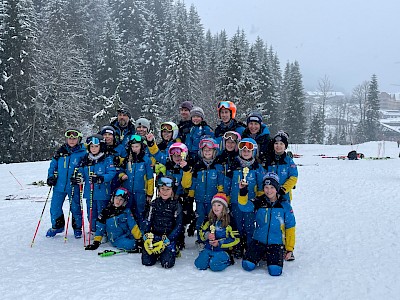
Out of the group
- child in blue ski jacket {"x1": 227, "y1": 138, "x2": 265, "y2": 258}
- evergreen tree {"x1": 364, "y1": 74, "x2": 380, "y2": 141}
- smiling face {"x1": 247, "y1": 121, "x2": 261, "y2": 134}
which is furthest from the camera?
evergreen tree {"x1": 364, "y1": 74, "x2": 380, "y2": 141}

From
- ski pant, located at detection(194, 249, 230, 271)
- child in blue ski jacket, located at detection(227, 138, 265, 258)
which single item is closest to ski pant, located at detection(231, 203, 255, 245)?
child in blue ski jacket, located at detection(227, 138, 265, 258)

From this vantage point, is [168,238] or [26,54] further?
[26,54]

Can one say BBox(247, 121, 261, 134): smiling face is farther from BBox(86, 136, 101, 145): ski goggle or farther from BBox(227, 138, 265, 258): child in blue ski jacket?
BBox(86, 136, 101, 145): ski goggle

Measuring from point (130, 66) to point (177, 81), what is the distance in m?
5.90

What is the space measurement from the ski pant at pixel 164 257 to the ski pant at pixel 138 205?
117cm

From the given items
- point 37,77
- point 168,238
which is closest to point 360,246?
point 168,238

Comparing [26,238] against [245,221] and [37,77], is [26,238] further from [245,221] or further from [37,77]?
[37,77]

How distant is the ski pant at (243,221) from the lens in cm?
597

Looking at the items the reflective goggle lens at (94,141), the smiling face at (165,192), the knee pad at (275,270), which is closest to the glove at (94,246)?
the smiling face at (165,192)

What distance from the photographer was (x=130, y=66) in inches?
1590

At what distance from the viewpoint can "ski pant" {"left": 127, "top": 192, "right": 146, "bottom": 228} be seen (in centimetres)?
675

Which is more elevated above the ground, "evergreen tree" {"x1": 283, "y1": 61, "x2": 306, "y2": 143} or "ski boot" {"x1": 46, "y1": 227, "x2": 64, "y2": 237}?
"evergreen tree" {"x1": 283, "y1": 61, "x2": 306, "y2": 143}

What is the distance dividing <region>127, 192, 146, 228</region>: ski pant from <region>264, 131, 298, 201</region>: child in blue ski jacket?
2.30 m

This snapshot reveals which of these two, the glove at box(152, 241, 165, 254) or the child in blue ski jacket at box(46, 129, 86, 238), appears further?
the child in blue ski jacket at box(46, 129, 86, 238)
